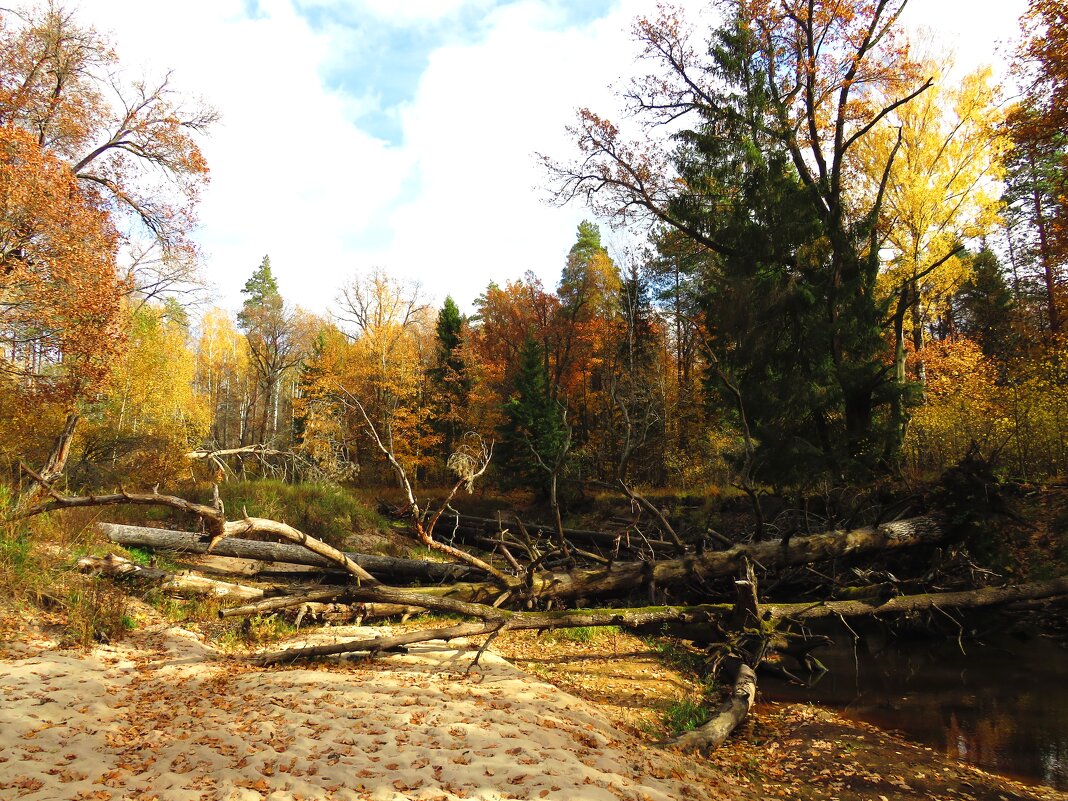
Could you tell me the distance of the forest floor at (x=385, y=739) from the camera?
4.51 m

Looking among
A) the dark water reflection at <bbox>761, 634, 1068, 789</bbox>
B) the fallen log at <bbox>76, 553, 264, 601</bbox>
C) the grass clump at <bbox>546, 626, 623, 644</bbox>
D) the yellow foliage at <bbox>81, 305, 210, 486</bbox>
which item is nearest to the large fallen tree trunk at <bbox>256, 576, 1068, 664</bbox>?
the dark water reflection at <bbox>761, 634, 1068, 789</bbox>

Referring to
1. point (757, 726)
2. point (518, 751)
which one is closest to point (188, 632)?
point (518, 751)

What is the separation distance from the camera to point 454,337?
117 feet

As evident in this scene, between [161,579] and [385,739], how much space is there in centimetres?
663

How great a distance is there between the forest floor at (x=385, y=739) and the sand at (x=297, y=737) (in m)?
0.02

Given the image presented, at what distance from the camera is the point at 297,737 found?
5.20 m

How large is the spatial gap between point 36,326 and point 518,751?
15.6 m

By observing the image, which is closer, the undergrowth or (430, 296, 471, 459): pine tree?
the undergrowth

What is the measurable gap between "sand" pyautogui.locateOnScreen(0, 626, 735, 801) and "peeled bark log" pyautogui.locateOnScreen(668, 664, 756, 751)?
0.43 m

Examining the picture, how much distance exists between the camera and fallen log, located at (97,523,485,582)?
12.0 metres

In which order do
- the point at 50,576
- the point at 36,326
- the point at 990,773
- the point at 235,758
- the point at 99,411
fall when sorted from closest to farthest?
the point at 235,758 < the point at 990,773 < the point at 50,576 < the point at 36,326 < the point at 99,411

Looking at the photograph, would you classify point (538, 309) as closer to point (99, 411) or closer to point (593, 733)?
point (99, 411)

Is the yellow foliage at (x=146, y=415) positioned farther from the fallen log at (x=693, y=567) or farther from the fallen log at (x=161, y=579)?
the fallen log at (x=693, y=567)

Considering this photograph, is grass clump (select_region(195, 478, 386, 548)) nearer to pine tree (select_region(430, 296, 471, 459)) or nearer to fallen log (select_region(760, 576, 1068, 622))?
fallen log (select_region(760, 576, 1068, 622))
